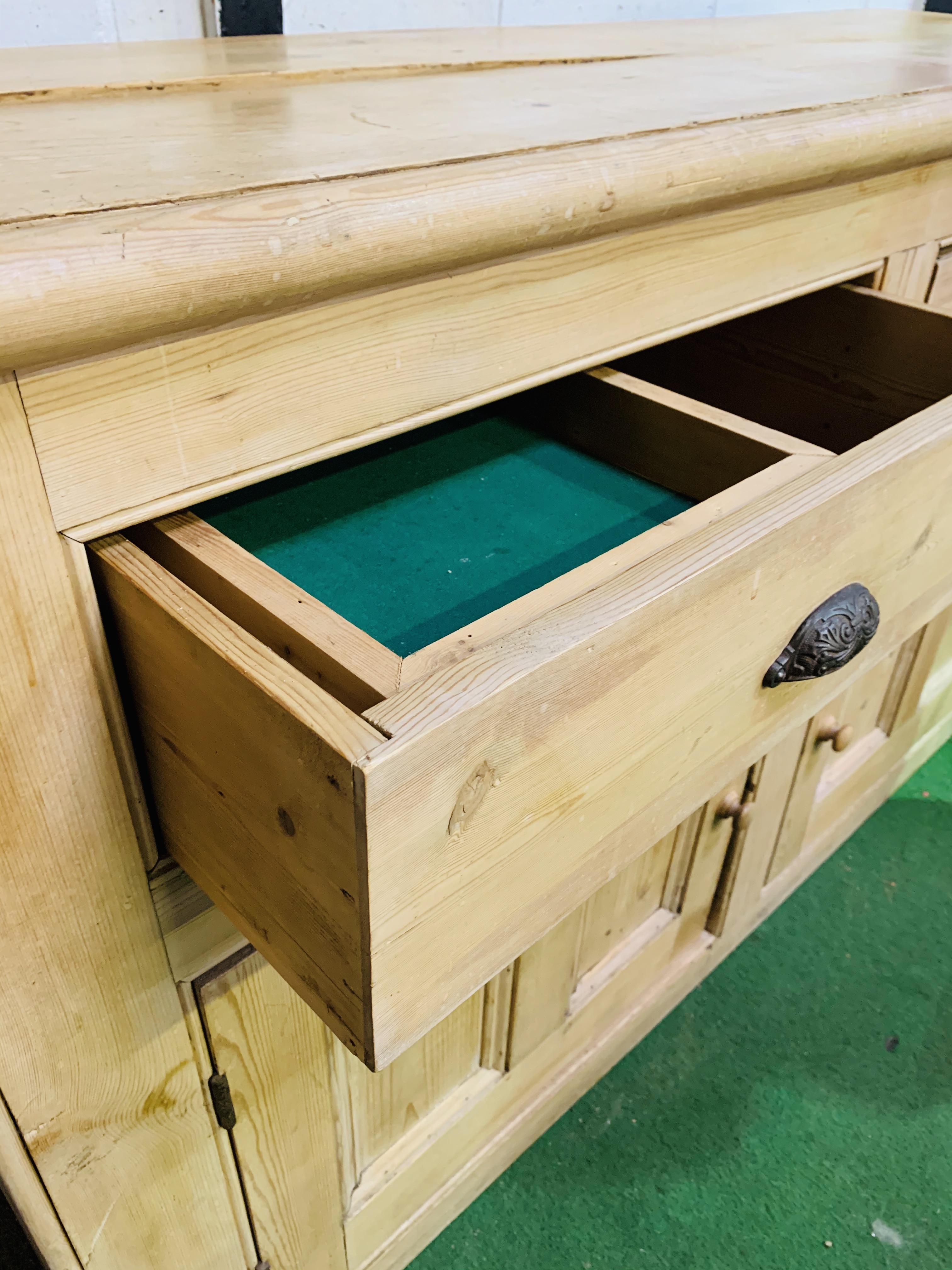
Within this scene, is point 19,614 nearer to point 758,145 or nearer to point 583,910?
point 758,145

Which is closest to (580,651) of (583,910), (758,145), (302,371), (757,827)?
(302,371)

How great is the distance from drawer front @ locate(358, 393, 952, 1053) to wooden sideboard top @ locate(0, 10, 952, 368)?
0.54 ft

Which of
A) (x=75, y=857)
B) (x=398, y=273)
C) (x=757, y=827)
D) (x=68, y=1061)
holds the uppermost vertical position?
(x=398, y=273)

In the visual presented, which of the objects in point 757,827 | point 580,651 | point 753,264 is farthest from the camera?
point 757,827

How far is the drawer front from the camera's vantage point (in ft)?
1.08

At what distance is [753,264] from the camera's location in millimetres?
630

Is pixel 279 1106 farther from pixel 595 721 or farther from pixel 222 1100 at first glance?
pixel 595 721

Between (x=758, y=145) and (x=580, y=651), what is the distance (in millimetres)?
338

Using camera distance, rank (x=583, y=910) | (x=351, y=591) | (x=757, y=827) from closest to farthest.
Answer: (x=351, y=591) → (x=583, y=910) → (x=757, y=827)

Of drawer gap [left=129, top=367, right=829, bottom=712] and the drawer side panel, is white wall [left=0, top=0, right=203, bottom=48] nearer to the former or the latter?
drawer gap [left=129, top=367, right=829, bottom=712]

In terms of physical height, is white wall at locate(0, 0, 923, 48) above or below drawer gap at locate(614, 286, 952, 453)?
above

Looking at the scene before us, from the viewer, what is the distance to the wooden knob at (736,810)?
0.91 meters

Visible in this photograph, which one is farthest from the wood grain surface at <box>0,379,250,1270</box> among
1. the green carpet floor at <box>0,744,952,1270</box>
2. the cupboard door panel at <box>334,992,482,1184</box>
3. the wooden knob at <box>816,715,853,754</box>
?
the wooden knob at <box>816,715,853,754</box>

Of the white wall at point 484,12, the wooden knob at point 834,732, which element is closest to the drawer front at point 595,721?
the wooden knob at point 834,732
